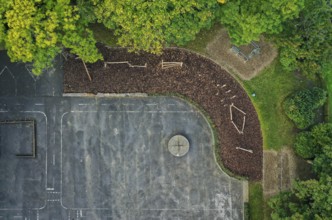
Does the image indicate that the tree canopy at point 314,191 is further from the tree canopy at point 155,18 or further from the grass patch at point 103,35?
the grass patch at point 103,35

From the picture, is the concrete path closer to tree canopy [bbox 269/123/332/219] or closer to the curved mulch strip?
the curved mulch strip

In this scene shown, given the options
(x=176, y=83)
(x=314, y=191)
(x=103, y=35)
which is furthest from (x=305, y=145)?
(x=103, y=35)

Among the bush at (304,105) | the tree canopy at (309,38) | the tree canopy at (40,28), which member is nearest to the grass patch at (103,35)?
the tree canopy at (40,28)

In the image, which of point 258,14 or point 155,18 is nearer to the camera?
point 155,18

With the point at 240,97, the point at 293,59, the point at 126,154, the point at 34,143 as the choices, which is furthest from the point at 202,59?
the point at 34,143

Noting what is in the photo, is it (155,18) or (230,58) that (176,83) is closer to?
(230,58)
